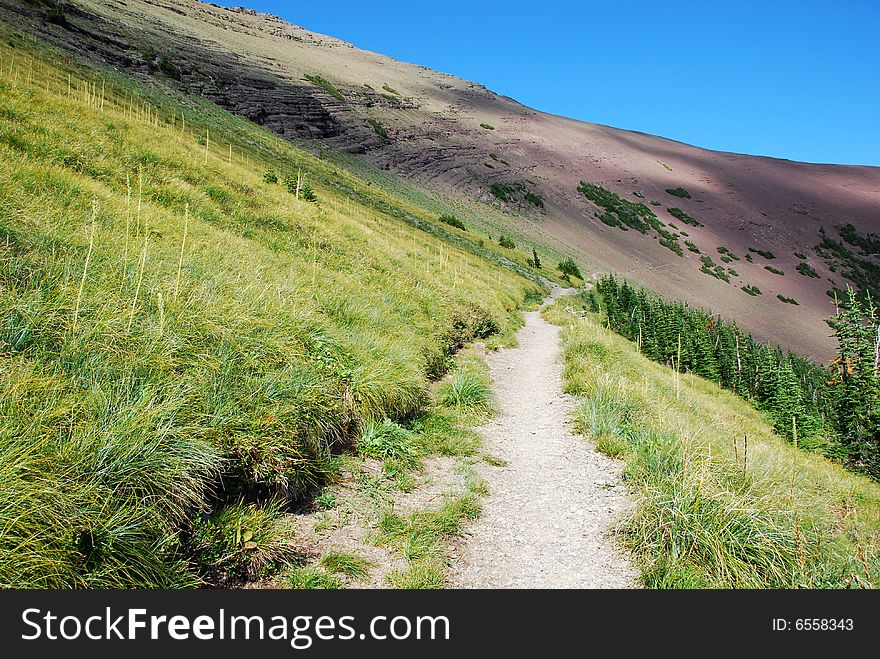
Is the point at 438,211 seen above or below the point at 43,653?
above

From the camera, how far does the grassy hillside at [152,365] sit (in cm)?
264

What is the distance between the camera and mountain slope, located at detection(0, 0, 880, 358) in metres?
59.6

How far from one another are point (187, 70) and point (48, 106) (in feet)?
191

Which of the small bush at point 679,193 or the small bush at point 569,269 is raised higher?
the small bush at point 679,193

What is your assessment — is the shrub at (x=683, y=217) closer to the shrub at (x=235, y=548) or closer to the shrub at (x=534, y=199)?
the shrub at (x=534, y=199)

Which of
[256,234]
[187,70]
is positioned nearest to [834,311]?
[256,234]

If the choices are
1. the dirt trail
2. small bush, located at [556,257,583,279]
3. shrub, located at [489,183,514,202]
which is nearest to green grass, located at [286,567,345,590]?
the dirt trail

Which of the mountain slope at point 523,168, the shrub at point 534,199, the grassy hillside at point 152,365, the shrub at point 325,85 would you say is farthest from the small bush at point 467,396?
the shrub at point 325,85

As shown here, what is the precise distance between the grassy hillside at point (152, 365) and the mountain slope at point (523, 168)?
4569cm

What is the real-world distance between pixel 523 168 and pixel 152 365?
300 ft

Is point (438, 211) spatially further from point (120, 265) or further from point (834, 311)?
point (834, 311)

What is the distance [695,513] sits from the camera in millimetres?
3812

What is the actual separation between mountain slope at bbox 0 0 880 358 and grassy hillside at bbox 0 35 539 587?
45.7m

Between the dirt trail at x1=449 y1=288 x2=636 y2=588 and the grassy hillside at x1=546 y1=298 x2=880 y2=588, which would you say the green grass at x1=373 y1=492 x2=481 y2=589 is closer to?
the dirt trail at x1=449 y1=288 x2=636 y2=588
